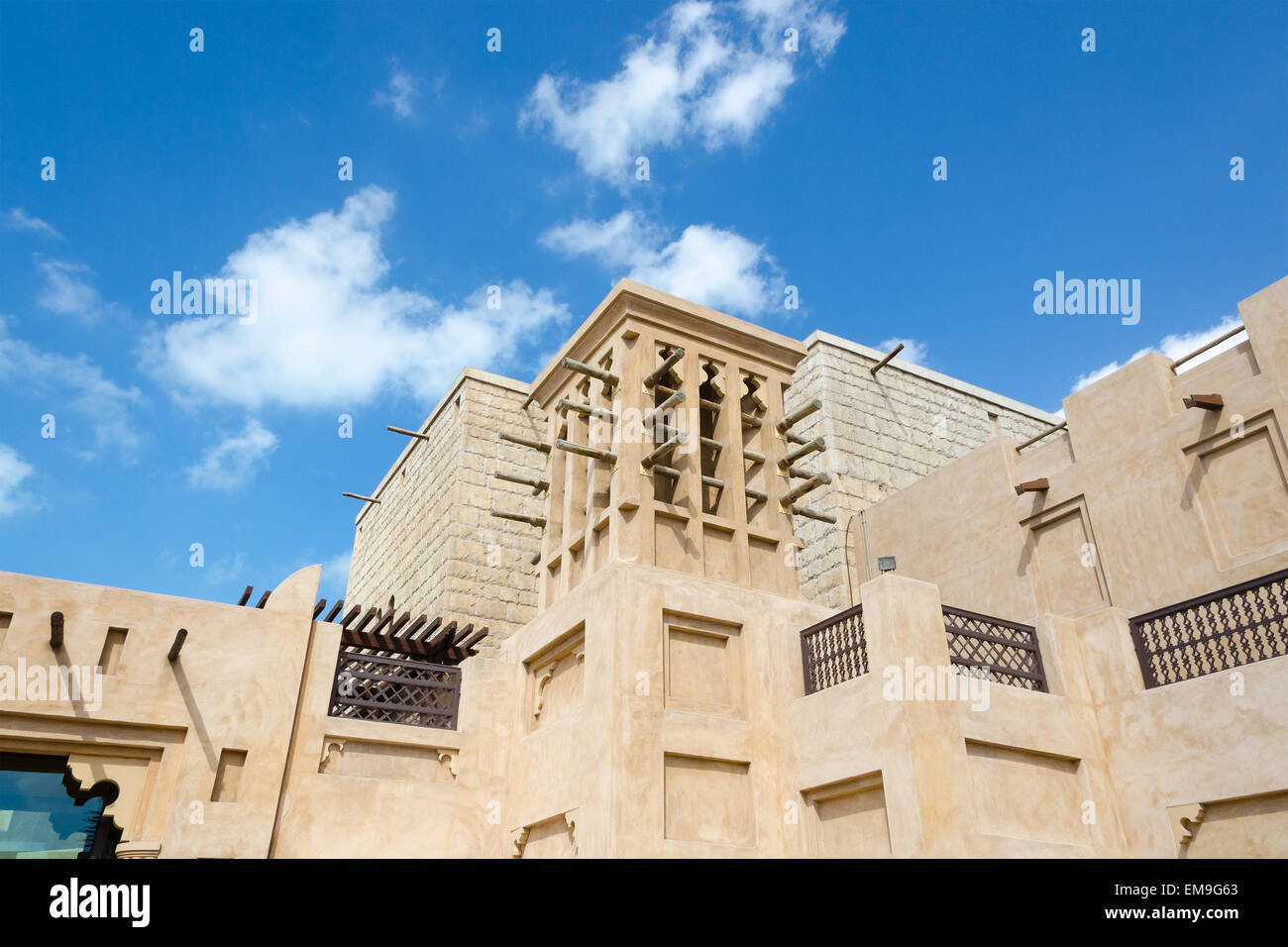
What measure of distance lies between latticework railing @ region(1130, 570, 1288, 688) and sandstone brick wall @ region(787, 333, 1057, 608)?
6.47 m

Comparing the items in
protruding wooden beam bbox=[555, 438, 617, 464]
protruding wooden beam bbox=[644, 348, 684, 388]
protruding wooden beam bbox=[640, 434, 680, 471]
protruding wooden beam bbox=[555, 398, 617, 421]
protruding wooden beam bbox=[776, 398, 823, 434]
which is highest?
protruding wooden beam bbox=[644, 348, 684, 388]

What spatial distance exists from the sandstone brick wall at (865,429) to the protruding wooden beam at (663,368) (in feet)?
17.9

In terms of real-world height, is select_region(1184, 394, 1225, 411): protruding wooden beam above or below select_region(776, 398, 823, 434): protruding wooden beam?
below

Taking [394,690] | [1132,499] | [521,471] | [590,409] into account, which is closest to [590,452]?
[590,409]

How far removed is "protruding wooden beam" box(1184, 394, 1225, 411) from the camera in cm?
1107

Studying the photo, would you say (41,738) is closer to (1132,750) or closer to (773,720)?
(773,720)

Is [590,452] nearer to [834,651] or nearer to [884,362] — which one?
[834,651]

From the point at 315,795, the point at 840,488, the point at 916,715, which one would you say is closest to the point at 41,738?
the point at 315,795

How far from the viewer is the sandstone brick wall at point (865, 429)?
1642 cm

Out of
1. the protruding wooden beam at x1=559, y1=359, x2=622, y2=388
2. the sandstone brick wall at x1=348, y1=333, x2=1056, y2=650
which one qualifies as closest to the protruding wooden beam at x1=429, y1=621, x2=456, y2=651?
the sandstone brick wall at x1=348, y1=333, x2=1056, y2=650

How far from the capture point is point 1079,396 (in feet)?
42.9

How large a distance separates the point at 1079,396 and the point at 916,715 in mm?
6668

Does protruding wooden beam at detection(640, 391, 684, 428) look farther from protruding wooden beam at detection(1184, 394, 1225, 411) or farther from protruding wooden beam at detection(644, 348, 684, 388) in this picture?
protruding wooden beam at detection(1184, 394, 1225, 411)

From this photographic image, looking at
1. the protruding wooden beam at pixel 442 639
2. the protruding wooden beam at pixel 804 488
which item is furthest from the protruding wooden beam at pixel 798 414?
the protruding wooden beam at pixel 442 639
